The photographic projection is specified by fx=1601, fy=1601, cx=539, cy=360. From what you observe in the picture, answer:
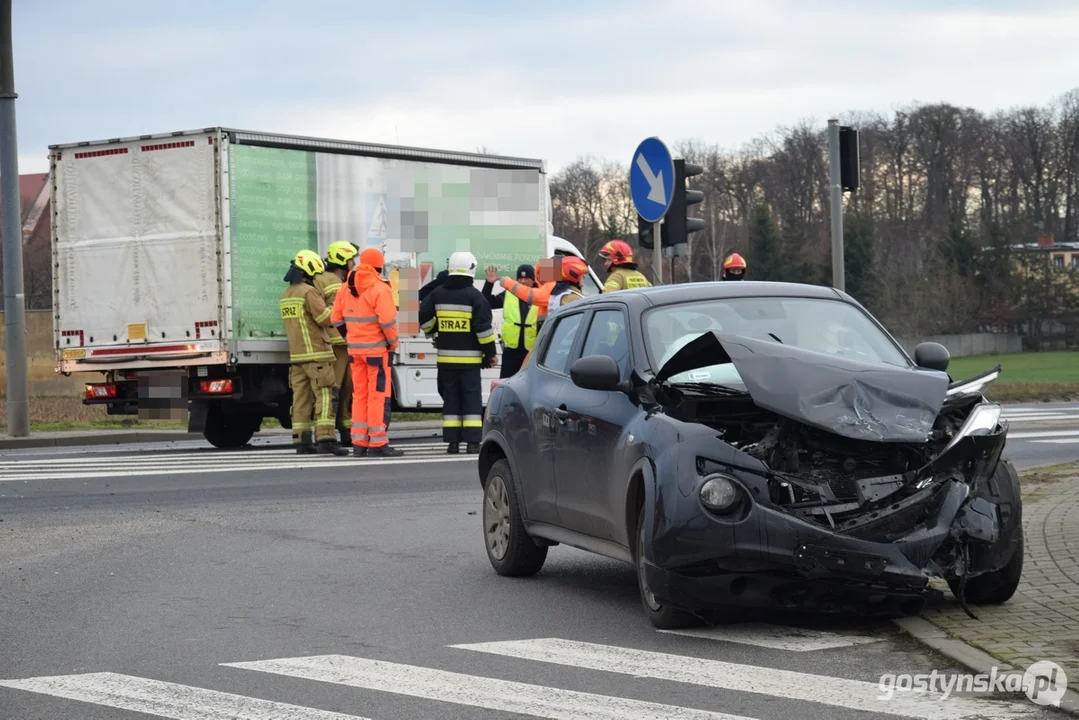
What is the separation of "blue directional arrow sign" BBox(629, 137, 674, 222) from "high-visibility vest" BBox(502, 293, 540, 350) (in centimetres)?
250

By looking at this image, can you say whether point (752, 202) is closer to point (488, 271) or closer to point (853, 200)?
point (853, 200)

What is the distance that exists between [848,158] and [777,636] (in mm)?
9906

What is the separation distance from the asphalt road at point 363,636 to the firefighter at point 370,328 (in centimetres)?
451

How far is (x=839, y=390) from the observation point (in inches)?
263

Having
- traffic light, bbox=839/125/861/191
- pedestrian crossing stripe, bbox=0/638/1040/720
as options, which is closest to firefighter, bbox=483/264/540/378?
traffic light, bbox=839/125/861/191

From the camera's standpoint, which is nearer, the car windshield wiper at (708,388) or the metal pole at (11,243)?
the car windshield wiper at (708,388)

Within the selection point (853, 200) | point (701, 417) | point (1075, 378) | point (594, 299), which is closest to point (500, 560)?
point (594, 299)

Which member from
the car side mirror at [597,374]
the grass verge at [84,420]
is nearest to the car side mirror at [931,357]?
the car side mirror at [597,374]

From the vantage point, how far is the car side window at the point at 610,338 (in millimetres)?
7812

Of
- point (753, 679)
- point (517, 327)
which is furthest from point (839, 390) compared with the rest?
point (517, 327)

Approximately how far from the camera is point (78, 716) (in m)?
5.46

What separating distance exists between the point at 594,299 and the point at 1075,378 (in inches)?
1428

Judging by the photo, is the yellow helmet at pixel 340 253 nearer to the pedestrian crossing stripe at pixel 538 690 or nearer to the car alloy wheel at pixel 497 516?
the car alloy wheel at pixel 497 516

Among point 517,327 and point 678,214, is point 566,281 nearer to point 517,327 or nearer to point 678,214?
point 517,327
